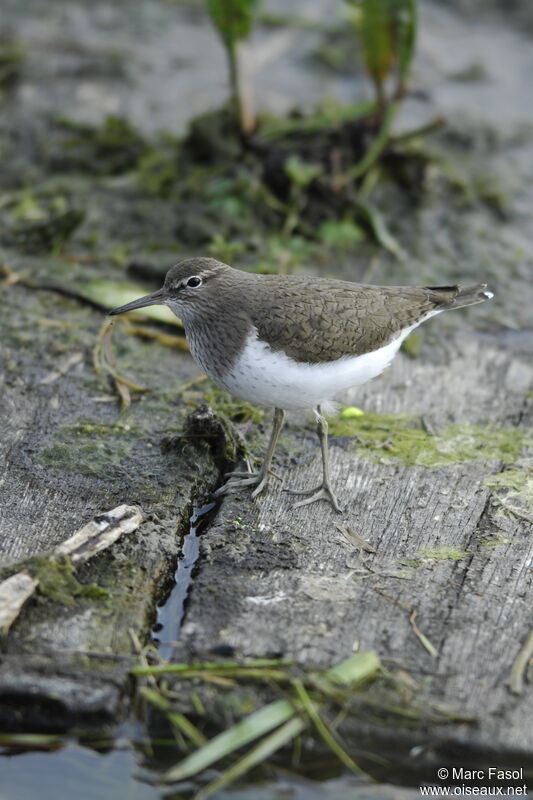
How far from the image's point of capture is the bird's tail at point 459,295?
19.7 feet

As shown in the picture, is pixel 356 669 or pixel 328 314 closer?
pixel 356 669

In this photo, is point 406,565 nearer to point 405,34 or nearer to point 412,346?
point 412,346

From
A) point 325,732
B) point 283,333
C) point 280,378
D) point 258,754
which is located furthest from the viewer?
point 283,333

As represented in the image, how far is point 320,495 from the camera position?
17.1 ft

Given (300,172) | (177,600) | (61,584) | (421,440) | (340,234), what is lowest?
(177,600)

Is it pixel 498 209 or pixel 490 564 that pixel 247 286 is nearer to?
pixel 490 564

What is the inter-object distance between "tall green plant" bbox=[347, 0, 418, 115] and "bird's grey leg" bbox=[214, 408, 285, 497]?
3.76m

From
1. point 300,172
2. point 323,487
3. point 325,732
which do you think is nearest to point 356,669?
point 325,732

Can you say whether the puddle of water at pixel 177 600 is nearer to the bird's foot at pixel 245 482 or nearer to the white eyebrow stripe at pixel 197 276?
the bird's foot at pixel 245 482

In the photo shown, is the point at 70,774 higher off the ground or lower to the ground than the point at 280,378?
lower

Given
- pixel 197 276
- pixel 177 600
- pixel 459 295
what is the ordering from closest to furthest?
pixel 177 600 → pixel 197 276 → pixel 459 295

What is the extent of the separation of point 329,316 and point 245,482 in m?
1.07

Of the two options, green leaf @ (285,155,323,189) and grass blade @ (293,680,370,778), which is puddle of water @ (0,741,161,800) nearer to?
grass blade @ (293,680,370,778)

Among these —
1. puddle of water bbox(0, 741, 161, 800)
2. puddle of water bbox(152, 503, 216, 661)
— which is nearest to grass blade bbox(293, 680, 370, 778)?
puddle of water bbox(152, 503, 216, 661)
